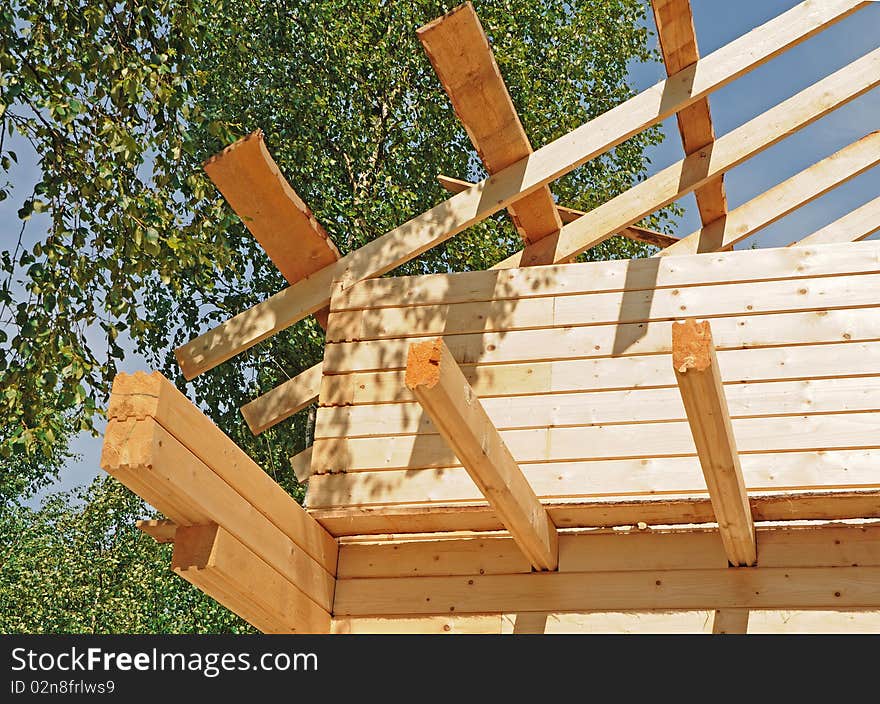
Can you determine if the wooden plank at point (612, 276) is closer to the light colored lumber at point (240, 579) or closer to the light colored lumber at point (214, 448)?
the light colored lumber at point (214, 448)

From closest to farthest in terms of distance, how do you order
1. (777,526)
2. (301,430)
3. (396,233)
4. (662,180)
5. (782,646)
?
1. (782,646)
2. (777,526)
3. (396,233)
4. (662,180)
5. (301,430)

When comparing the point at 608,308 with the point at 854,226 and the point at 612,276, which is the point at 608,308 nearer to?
the point at 612,276

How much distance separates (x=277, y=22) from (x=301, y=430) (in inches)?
162

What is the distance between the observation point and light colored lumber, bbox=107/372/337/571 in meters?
3.21

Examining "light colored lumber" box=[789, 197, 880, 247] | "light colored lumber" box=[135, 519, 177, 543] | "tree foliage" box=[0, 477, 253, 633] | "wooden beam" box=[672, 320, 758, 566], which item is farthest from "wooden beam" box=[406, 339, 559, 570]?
"tree foliage" box=[0, 477, 253, 633]

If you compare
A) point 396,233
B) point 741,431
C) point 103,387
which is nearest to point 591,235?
point 396,233

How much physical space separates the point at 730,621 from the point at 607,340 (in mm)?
1262

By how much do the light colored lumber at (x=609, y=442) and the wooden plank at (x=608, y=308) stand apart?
1.66 ft

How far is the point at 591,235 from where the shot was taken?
5836 millimetres

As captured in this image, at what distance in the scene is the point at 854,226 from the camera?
21.8 ft

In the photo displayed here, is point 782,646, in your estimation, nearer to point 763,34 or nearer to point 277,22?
point 763,34

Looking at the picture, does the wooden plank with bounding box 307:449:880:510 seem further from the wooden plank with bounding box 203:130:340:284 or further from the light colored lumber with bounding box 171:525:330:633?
the wooden plank with bounding box 203:130:340:284

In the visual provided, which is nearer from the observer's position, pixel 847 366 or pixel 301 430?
pixel 847 366

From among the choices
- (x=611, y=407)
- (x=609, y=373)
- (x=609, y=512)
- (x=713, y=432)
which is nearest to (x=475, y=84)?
(x=609, y=373)
